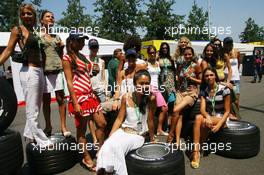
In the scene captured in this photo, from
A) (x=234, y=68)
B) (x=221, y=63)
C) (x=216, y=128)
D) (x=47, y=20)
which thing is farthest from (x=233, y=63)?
(x=47, y=20)

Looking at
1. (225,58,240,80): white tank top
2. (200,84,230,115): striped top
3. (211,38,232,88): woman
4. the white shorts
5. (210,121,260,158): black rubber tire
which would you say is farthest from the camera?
(225,58,240,80): white tank top

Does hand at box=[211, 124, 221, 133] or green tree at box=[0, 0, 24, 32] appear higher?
green tree at box=[0, 0, 24, 32]

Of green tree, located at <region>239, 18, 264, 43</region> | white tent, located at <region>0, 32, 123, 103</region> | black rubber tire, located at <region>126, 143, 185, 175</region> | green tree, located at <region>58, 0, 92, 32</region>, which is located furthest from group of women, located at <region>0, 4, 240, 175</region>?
green tree, located at <region>239, 18, 264, 43</region>

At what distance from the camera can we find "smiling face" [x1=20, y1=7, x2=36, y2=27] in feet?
10.4

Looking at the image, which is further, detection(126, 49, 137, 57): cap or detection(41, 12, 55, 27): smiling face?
detection(126, 49, 137, 57): cap

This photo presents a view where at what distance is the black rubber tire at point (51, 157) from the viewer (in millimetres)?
3482

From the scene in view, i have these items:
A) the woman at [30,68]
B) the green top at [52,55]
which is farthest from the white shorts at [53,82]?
the woman at [30,68]

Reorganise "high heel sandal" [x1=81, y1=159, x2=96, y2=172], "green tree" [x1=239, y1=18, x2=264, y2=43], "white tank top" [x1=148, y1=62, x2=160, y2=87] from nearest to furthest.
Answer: "high heel sandal" [x1=81, y1=159, x2=96, y2=172] < "white tank top" [x1=148, y1=62, x2=160, y2=87] < "green tree" [x1=239, y1=18, x2=264, y2=43]

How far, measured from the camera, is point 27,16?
3217 millimetres

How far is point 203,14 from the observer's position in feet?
144

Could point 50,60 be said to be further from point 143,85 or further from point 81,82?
point 143,85

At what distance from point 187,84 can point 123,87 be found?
55.5 inches

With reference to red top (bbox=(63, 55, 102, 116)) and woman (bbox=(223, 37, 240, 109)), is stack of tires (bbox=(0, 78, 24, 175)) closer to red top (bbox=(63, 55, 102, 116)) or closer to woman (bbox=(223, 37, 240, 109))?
red top (bbox=(63, 55, 102, 116))

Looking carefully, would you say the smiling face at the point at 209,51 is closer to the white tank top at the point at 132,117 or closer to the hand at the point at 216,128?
the hand at the point at 216,128
